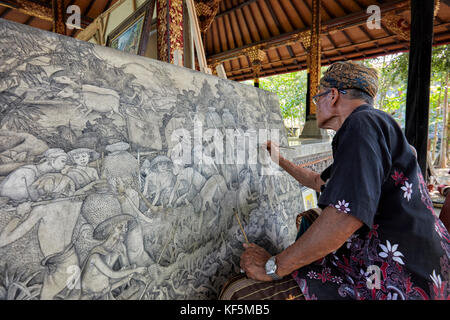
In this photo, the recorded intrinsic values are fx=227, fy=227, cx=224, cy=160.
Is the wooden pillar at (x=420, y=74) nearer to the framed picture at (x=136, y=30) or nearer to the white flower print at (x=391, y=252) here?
the white flower print at (x=391, y=252)

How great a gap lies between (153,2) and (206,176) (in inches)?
80.5

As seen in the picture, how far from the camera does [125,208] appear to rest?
2.69 ft

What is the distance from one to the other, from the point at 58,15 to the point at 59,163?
4.89 metres

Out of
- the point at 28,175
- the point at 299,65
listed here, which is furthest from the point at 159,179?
the point at 299,65

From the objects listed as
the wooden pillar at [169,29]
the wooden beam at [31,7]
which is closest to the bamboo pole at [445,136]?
the wooden pillar at [169,29]

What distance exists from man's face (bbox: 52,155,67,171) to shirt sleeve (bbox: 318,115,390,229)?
879mm

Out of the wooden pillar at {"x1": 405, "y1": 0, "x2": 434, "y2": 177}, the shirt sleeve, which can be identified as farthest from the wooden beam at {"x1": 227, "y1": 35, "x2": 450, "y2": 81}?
the shirt sleeve

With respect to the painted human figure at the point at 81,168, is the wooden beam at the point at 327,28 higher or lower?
higher

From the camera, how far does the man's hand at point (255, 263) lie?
971 millimetres

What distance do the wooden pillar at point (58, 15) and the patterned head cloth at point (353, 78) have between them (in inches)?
195

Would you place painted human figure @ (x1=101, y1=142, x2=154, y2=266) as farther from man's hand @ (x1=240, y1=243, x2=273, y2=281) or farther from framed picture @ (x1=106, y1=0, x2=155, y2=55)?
framed picture @ (x1=106, y1=0, x2=155, y2=55)

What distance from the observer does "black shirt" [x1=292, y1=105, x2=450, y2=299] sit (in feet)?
2.54
